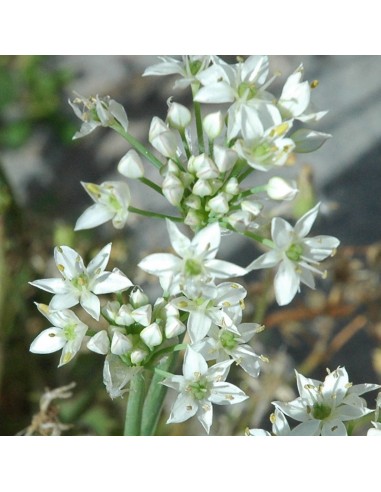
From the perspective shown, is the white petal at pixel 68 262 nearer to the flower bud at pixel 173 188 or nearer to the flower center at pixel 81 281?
the flower center at pixel 81 281

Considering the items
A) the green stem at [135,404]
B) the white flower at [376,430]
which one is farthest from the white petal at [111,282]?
the white flower at [376,430]

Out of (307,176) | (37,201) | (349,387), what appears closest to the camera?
(349,387)

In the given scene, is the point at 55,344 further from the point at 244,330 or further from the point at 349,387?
the point at 349,387

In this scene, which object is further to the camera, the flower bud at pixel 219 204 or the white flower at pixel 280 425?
the white flower at pixel 280 425

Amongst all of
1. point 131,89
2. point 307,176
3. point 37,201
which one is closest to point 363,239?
point 307,176
